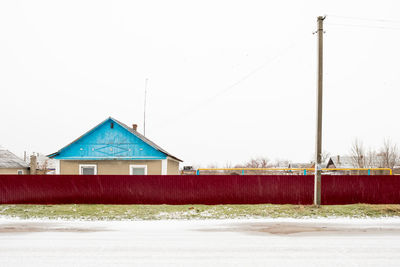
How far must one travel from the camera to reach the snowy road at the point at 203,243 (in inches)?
236

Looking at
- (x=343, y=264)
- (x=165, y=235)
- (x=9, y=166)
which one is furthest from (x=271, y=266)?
(x=9, y=166)

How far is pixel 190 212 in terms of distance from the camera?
13062 mm

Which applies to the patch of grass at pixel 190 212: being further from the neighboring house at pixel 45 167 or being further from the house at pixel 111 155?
the neighboring house at pixel 45 167

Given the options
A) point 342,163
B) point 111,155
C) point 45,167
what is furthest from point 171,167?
→ point 342,163

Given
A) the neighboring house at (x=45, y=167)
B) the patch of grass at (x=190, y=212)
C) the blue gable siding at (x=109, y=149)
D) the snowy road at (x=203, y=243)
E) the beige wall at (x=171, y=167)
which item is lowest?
the neighboring house at (x=45, y=167)

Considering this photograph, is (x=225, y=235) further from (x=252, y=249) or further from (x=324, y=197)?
(x=324, y=197)

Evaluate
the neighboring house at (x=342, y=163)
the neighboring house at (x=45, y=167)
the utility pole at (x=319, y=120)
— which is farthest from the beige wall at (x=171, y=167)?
the neighboring house at (x=342, y=163)

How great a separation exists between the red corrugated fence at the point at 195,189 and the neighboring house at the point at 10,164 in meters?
26.3

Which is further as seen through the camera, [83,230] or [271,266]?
[83,230]

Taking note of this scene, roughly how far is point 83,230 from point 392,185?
43.8 ft

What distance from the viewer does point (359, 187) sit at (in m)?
15.1

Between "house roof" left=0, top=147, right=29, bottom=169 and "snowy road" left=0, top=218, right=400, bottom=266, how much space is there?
104 ft

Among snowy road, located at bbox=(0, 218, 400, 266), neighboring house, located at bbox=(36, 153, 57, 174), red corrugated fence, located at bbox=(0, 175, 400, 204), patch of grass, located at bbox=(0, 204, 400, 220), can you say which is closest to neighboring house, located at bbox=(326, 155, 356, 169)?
red corrugated fence, located at bbox=(0, 175, 400, 204)

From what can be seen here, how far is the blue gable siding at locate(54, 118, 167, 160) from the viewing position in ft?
66.2
